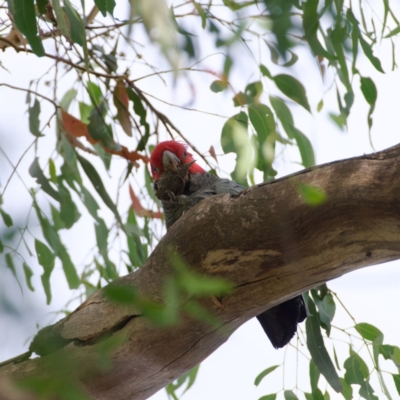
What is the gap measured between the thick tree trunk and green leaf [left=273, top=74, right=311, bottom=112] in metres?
0.31

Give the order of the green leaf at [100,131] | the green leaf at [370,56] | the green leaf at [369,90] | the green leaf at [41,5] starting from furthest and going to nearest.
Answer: the green leaf at [100,131] < the green leaf at [369,90] < the green leaf at [370,56] < the green leaf at [41,5]

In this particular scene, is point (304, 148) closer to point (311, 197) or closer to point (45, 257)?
point (311, 197)

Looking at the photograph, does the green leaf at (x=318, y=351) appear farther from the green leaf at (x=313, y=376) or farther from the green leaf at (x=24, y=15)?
the green leaf at (x=24, y=15)

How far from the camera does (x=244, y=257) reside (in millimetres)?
1146

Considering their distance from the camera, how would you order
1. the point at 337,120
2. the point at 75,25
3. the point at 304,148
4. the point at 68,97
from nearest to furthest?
the point at 337,120 < the point at 75,25 < the point at 304,148 < the point at 68,97

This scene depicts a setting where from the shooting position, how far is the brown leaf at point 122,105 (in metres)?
1.83

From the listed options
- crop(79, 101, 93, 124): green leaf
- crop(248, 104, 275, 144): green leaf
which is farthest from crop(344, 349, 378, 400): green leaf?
crop(79, 101, 93, 124): green leaf

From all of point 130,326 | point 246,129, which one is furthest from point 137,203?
point 130,326

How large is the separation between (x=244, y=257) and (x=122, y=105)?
2.87ft

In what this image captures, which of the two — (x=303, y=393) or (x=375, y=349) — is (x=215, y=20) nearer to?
(x=375, y=349)

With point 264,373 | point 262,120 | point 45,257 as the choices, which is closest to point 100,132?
point 45,257

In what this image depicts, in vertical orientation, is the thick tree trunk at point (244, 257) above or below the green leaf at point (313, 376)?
above

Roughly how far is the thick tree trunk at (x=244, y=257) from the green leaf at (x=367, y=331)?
0.52 m

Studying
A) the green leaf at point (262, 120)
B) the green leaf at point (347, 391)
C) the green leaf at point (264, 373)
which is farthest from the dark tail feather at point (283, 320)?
the green leaf at point (262, 120)
